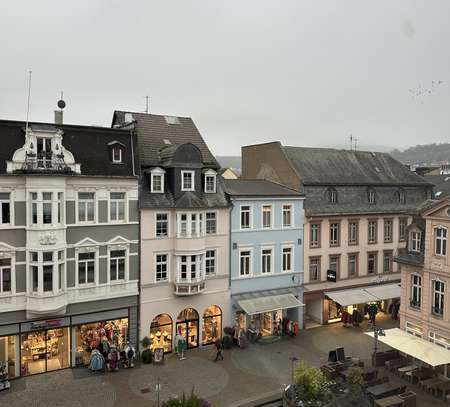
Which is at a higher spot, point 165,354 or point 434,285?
point 434,285

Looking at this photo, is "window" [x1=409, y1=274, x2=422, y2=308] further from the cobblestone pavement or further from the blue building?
the blue building

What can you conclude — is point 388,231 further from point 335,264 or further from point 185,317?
point 185,317

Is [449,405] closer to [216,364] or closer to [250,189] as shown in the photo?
[216,364]

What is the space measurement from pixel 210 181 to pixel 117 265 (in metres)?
8.57

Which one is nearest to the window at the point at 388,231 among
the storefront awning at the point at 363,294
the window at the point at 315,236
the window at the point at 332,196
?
the storefront awning at the point at 363,294

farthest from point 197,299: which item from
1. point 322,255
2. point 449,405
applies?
point 449,405

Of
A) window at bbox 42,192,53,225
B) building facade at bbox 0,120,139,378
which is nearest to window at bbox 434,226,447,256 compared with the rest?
building facade at bbox 0,120,139,378

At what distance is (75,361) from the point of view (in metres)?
26.5

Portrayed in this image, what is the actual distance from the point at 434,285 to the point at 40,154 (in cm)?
2395

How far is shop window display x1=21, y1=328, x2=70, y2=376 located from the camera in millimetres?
25123

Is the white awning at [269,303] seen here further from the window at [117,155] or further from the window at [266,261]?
the window at [117,155]

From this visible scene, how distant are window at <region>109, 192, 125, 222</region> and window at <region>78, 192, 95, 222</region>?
43.3 inches

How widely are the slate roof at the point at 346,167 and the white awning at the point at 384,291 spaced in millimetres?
8769

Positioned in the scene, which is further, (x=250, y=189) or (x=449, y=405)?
(x=250, y=189)
